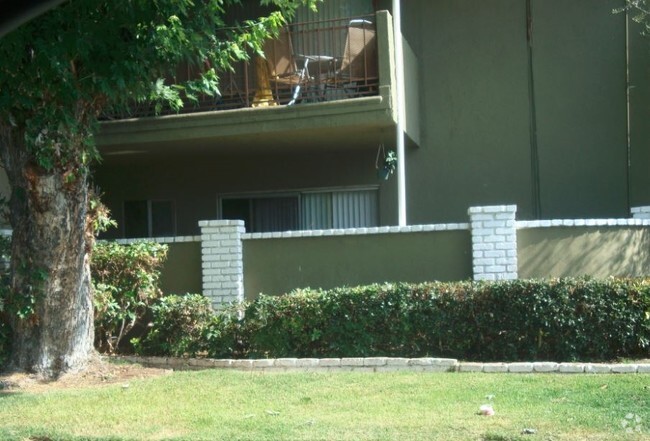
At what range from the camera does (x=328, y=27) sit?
14.1 metres

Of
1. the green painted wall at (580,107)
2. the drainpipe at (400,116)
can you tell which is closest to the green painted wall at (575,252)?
the drainpipe at (400,116)

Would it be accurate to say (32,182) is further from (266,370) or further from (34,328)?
(266,370)

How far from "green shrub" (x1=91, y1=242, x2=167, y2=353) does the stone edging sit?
74 cm

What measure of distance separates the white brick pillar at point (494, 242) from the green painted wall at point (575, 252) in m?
0.19

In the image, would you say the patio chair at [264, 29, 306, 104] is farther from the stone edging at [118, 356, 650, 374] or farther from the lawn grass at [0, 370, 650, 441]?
the lawn grass at [0, 370, 650, 441]

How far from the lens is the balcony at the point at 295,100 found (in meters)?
12.6

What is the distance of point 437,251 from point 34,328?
199 inches

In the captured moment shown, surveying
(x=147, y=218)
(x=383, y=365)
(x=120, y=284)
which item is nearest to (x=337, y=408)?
(x=383, y=365)

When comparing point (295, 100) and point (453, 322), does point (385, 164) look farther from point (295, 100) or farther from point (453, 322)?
point (453, 322)

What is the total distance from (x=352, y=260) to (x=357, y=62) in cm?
320

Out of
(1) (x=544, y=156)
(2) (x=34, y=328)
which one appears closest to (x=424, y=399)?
(2) (x=34, y=328)

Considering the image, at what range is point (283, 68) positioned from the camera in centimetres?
1370

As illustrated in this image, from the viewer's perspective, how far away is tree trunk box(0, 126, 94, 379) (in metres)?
9.84

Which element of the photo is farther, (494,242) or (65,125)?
(494,242)
